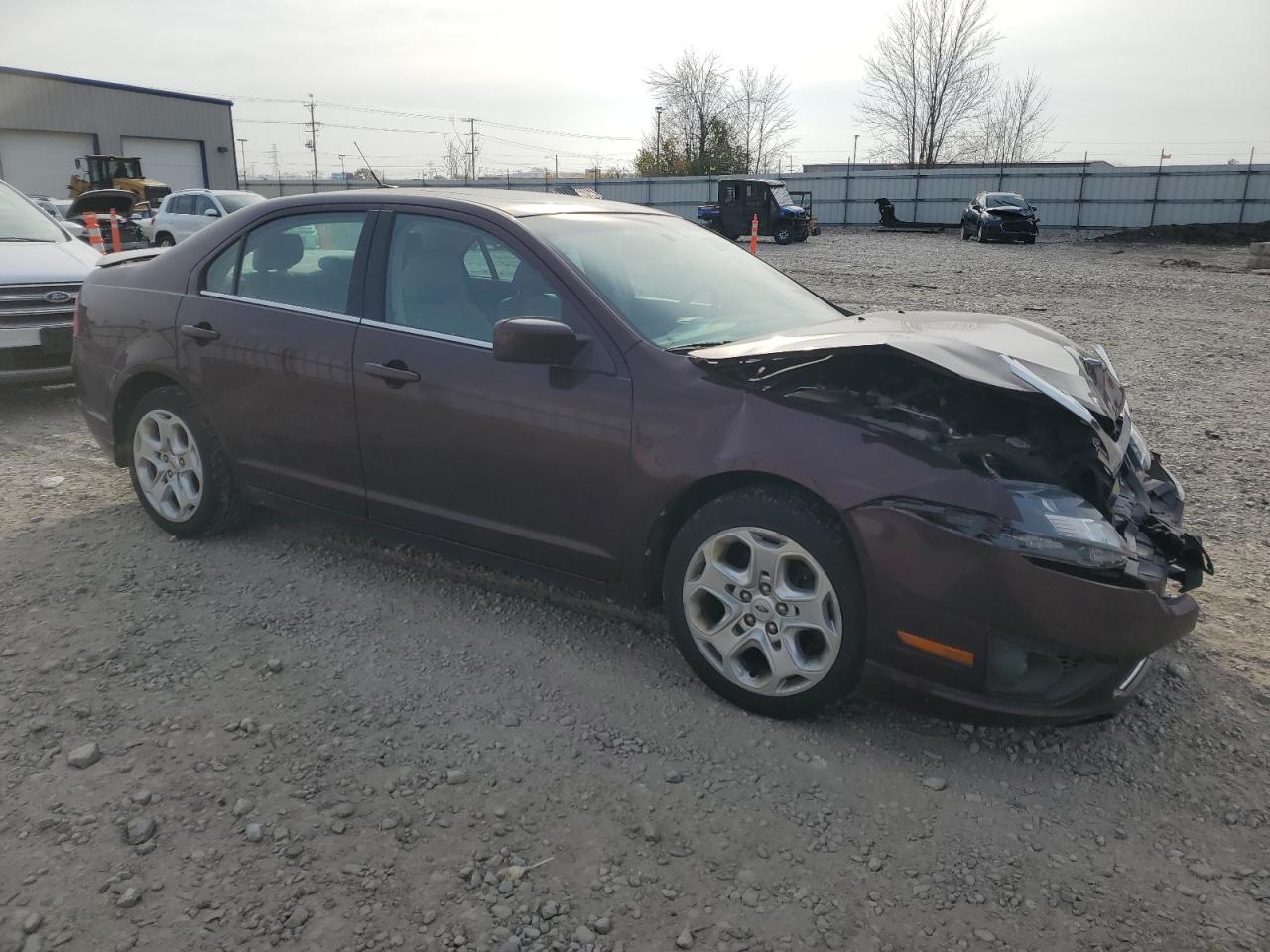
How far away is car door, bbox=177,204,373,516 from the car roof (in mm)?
75

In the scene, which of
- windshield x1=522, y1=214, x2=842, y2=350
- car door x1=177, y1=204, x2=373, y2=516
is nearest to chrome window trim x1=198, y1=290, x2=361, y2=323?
car door x1=177, y1=204, x2=373, y2=516

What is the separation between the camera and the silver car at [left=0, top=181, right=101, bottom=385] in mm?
6781

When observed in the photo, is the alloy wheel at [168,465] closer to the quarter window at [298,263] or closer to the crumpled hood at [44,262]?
the quarter window at [298,263]

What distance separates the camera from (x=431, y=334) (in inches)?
138

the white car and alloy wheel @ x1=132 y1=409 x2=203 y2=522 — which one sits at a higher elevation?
the white car

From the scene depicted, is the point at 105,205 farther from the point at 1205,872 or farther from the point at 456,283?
the point at 1205,872

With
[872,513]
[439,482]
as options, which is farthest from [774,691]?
[439,482]

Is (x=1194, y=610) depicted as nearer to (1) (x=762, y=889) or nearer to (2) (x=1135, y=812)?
(2) (x=1135, y=812)

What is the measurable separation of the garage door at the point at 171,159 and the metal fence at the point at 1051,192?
11.2 m

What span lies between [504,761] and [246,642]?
1.31 meters

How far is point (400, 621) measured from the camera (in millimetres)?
3664

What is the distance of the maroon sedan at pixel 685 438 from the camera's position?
2.60m

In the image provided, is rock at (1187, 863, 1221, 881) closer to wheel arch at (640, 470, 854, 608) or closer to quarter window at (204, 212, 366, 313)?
wheel arch at (640, 470, 854, 608)

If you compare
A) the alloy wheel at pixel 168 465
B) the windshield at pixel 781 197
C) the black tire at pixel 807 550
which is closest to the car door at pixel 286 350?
the alloy wheel at pixel 168 465
